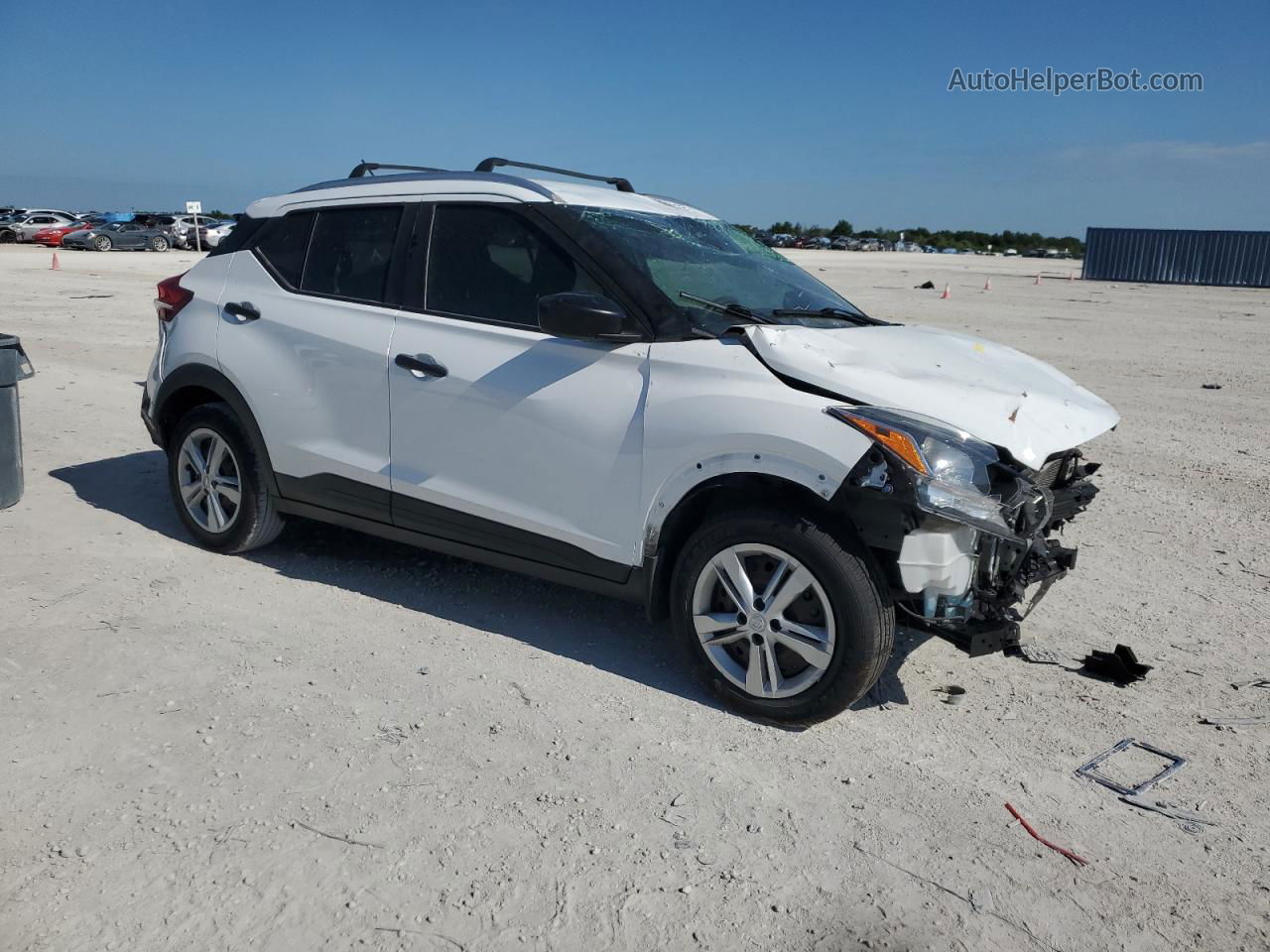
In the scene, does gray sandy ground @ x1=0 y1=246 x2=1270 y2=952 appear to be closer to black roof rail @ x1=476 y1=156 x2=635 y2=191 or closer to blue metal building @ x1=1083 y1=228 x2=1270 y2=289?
black roof rail @ x1=476 y1=156 x2=635 y2=191

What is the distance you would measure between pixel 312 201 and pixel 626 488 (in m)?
2.42

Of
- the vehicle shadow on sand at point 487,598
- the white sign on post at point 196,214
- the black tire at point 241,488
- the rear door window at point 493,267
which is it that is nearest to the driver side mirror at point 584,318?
the rear door window at point 493,267

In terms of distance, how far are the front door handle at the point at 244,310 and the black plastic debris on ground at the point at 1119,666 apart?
4.19 metres

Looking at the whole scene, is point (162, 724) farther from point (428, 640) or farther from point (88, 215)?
point (88, 215)

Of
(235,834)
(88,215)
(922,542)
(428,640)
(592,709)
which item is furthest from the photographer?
(88,215)

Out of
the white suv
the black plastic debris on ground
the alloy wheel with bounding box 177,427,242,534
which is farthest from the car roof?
the black plastic debris on ground

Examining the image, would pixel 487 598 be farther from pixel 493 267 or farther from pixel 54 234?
pixel 54 234

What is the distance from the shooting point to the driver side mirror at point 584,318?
4.15 m

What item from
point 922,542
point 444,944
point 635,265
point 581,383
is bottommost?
point 444,944

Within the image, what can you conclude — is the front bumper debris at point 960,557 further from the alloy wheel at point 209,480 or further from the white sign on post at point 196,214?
the white sign on post at point 196,214

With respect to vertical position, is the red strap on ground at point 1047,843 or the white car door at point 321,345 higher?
the white car door at point 321,345

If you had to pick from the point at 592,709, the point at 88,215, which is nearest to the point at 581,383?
the point at 592,709

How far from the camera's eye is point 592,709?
13.8ft

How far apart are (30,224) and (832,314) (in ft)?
174
